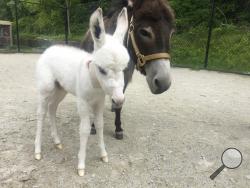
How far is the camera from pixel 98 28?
2.33 metres

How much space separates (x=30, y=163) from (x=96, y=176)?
70 cm

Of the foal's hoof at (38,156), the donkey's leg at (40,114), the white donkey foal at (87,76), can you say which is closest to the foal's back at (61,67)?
the white donkey foal at (87,76)

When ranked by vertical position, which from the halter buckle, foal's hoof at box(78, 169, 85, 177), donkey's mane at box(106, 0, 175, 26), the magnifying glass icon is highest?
donkey's mane at box(106, 0, 175, 26)

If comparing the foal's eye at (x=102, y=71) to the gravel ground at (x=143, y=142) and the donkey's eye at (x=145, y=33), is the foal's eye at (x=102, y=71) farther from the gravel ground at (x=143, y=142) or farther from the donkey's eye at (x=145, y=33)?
the gravel ground at (x=143, y=142)

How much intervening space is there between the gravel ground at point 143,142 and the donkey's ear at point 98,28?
1291mm

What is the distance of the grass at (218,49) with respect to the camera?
9758 millimetres

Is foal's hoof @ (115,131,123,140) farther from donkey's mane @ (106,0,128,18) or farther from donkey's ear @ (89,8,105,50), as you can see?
donkey's ear @ (89,8,105,50)

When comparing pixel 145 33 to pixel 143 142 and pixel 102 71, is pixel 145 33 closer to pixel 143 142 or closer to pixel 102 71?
pixel 102 71

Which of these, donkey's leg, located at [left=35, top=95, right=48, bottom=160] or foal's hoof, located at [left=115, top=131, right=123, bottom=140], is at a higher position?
donkey's leg, located at [left=35, top=95, right=48, bottom=160]

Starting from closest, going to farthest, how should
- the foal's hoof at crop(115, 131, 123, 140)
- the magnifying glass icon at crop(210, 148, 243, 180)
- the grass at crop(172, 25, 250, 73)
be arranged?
the magnifying glass icon at crop(210, 148, 243, 180), the foal's hoof at crop(115, 131, 123, 140), the grass at crop(172, 25, 250, 73)

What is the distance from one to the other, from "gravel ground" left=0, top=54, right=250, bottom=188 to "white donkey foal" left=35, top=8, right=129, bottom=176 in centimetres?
19

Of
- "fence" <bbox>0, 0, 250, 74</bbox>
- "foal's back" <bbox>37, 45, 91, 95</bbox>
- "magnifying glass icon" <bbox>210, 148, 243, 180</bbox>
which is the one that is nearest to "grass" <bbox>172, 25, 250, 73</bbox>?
"fence" <bbox>0, 0, 250, 74</bbox>

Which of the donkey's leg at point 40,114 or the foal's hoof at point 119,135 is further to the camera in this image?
the foal's hoof at point 119,135

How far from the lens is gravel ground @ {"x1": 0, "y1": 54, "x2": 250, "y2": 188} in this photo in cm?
292
